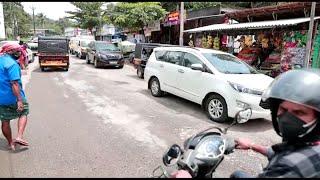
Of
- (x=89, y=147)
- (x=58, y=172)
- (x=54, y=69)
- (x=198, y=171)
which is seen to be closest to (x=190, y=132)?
(x=89, y=147)

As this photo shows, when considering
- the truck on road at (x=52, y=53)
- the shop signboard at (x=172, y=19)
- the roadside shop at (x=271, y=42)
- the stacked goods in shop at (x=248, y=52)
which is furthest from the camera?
the shop signboard at (x=172, y=19)

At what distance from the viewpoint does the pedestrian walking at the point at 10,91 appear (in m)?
5.15

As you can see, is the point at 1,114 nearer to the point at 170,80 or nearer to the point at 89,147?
the point at 89,147

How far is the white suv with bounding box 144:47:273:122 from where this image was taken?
276 inches

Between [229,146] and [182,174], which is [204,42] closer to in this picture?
[229,146]

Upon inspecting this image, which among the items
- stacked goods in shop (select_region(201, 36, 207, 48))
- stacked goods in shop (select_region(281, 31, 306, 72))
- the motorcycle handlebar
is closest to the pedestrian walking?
the motorcycle handlebar

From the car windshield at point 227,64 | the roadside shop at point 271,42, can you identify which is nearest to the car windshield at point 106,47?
the roadside shop at point 271,42

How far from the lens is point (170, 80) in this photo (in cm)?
936

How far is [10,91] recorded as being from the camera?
521 centimetres

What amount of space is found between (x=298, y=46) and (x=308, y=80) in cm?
1178

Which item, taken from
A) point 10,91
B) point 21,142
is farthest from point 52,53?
point 21,142

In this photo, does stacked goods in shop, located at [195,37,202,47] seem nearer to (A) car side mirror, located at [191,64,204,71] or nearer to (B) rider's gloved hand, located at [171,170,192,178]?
(A) car side mirror, located at [191,64,204,71]

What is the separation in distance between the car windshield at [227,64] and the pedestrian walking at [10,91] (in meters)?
4.44

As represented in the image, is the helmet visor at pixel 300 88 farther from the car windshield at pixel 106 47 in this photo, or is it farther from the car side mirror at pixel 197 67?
the car windshield at pixel 106 47
